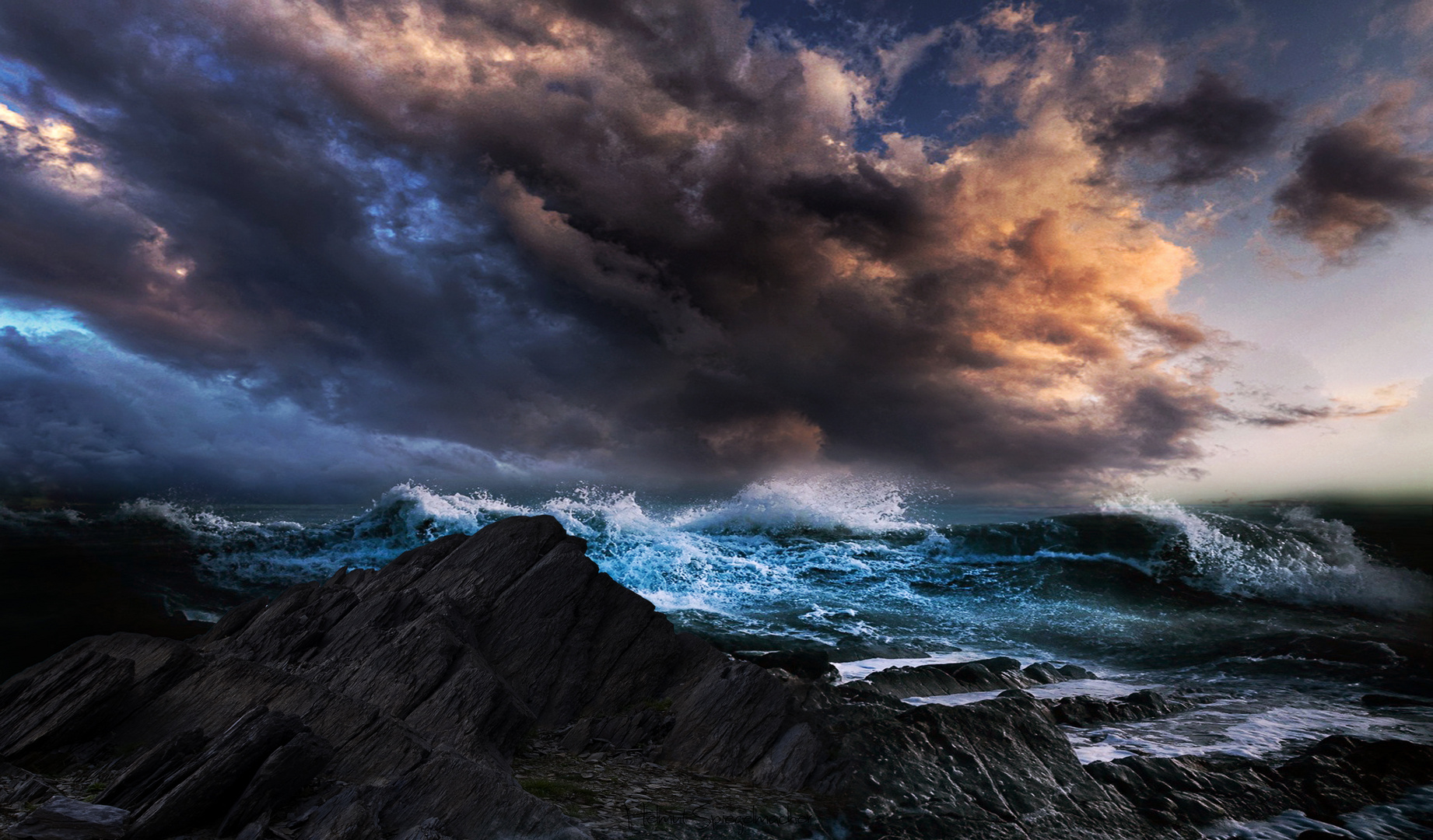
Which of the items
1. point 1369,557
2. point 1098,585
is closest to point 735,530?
point 1098,585

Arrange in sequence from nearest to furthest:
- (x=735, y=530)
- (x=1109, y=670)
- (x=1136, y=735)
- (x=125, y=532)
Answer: (x=1136, y=735) < (x=1109, y=670) < (x=125, y=532) < (x=735, y=530)

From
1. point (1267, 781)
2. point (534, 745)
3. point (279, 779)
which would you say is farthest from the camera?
point (534, 745)

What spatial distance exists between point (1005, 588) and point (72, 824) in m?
34.7

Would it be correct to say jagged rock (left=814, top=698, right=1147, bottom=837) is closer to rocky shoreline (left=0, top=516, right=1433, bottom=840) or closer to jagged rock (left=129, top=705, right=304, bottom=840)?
rocky shoreline (left=0, top=516, right=1433, bottom=840)

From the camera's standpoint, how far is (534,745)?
1016 centimetres

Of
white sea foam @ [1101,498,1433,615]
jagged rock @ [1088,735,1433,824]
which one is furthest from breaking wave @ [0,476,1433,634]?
jagged rock @ [1088,735,1433,824]

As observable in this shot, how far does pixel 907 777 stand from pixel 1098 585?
29086 millimetres

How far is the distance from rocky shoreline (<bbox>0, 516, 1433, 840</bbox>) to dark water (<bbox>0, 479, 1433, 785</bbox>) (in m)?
2.15

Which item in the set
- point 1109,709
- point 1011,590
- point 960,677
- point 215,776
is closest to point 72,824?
point 215,776

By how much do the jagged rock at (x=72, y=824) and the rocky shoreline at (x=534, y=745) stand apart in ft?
0.11

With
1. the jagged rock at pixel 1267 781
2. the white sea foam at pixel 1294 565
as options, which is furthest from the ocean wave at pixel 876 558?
the jagged rock at pixel 1267 781

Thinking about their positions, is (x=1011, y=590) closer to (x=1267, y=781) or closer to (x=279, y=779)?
(x=1267, y=781)

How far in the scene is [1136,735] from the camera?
11.4 meters

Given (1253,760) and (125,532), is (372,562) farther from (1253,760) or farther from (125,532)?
(1253,760)
